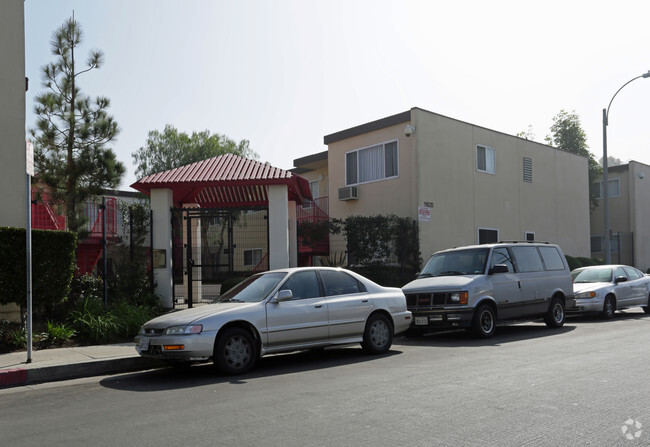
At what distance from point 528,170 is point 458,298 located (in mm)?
15626

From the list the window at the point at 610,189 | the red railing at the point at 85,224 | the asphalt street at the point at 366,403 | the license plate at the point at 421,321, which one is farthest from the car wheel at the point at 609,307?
the window at the point at 610,189

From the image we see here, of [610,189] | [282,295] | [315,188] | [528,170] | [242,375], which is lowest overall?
[242,375]

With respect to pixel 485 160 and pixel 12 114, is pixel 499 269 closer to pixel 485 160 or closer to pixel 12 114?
pixel 12 114

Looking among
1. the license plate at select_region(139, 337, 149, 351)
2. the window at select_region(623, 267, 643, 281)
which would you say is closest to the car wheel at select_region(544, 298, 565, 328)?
the window at select_region(623, 267, 643, 281)

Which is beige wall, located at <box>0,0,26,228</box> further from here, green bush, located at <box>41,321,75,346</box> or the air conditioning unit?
the air conditioning unit

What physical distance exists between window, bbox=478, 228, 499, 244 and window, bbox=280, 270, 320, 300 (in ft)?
47.6

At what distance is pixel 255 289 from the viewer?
9359 mm

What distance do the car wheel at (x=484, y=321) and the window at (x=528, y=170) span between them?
48.5ft

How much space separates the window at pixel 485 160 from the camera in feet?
75.9

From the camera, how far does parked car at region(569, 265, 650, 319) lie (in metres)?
15.3

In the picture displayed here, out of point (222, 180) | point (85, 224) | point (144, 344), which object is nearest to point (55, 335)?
point (144, 344)

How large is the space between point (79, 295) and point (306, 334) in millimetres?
5942

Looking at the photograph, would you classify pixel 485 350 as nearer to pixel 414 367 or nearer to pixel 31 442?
pixel 414 367

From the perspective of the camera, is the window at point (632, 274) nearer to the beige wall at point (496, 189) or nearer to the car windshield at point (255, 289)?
the beige wall at point (496, 189)
